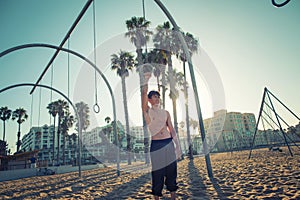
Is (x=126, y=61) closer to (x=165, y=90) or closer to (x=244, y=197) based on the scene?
(x=165, y=90)

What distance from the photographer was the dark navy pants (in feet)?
9.62

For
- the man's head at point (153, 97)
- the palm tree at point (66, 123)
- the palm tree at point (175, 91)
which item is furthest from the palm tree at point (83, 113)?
the man's head at point (153, 97)

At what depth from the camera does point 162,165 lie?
2938 mm

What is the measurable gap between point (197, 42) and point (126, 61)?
949cm

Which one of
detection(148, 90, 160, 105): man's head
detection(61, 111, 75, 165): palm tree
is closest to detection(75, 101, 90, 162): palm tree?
detection(61, 111, 75, 165): palm tree

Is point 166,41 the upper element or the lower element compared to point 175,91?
upper

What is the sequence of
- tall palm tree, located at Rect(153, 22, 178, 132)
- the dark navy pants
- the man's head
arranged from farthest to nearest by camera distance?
1. tall palm tree, located at Rect(153, 22, 178, 132)
2. the man's head
3. the dark navy pants

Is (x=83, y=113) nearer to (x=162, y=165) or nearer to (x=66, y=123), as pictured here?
(x=66, y=123)

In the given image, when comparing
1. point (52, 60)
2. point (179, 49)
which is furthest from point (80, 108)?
point (52, 60)

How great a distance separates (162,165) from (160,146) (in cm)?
27

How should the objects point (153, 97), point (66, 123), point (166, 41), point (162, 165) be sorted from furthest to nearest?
point (66, 123) → point (166, 41) → point (153, 97) → point (162, 165)

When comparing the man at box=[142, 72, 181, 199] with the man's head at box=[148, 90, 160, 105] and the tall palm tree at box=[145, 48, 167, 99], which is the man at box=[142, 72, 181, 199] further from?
the tall palm tree at box=[145, 48, 167, 99]

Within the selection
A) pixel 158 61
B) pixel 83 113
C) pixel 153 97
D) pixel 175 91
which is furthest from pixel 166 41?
pixel 83 113

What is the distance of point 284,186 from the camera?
4230 mm
